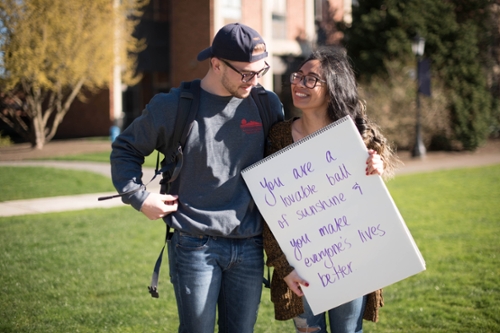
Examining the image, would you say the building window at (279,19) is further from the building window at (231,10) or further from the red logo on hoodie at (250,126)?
the red logo on hoodie at (250,126)

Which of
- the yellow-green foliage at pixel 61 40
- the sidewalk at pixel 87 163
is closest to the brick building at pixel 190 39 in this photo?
the yellow-green foliage at pixel 61 40

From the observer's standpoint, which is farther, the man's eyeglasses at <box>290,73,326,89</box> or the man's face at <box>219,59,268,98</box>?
the man's eyeglasses at <box>290,73,326,89</box>

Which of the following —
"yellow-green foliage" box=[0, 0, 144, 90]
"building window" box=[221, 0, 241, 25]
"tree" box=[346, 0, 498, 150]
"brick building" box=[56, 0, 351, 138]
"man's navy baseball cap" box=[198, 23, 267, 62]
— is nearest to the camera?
"man's navy baseball cap" box=[198, 23, 267, 62]

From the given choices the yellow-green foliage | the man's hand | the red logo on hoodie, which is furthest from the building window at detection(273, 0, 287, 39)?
the man's hand

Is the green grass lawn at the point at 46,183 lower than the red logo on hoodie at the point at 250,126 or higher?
lower

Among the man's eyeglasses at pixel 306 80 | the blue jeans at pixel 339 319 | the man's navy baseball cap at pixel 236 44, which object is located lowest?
the blue jeans at pixel 339 319

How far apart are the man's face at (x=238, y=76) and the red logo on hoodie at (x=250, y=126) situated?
0.14m

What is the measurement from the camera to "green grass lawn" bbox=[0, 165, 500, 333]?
4.23m

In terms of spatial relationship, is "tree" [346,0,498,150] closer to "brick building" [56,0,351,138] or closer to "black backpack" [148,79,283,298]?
"brick building" [56,0,351,138]

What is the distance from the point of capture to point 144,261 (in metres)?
5.98

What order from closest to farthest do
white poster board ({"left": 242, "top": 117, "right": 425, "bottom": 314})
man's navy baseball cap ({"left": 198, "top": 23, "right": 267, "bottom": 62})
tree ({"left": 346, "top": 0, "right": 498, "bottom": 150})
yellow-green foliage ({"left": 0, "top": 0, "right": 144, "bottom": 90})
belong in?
man's navy baseball cap ({"left": 198, "top": 23, "right": 267, "bottom": 62})
white poster board ({"left": 242, "top": 117, "right": 425, "bottom": 314})
yellow-green foliage ({"left": 0, "top": 0, "right": 144, "bottom": 90})
tree ({"left": 346, "top": 0, "right": 498, "bottom": 150})

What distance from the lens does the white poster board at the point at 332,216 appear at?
8.12ft

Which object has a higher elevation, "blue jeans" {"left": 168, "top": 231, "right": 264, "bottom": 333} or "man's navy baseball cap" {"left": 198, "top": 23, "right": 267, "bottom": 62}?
"man's navy baseball cap" {"left": 198, "top": 23, "right": 267, "bottom": 62}

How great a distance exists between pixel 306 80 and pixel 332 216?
0.68 m
